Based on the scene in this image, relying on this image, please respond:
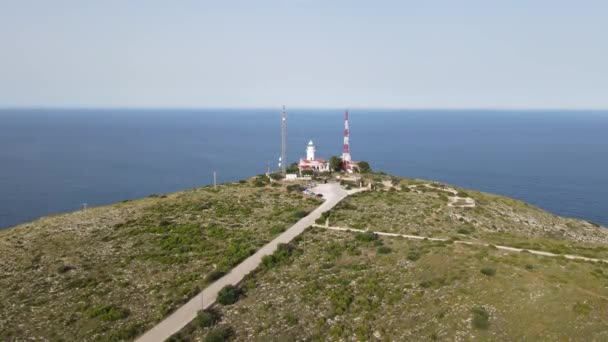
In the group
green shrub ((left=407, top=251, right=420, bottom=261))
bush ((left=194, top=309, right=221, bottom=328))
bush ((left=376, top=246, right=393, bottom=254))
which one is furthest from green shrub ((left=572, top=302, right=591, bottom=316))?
bush ((left=194, top=309, right=221, bottom=328))

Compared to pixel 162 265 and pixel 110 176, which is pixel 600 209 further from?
pixel 110 176

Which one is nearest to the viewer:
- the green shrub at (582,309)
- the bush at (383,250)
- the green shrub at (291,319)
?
the green shrub at (582,309)

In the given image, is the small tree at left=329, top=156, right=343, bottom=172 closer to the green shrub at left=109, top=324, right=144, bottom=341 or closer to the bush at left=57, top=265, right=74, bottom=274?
the bush at left=57, top=265, right=74, bottom=274

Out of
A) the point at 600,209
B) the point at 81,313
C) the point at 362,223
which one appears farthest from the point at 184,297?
the point at 600,209

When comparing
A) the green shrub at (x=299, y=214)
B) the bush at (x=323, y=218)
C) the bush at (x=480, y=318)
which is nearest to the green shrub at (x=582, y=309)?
the bush at (x=480, y=318)

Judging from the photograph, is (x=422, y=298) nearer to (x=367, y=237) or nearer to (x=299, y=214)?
(x=367, y=237)

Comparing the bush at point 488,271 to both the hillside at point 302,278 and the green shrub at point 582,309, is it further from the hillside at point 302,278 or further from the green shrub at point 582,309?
the green shrub at point 582,309

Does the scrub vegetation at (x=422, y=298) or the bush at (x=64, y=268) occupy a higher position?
the scrub vegetation at (x=422, y=298)
